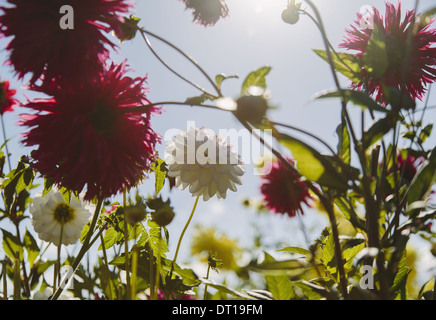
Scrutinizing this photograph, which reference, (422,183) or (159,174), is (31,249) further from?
(422,183)

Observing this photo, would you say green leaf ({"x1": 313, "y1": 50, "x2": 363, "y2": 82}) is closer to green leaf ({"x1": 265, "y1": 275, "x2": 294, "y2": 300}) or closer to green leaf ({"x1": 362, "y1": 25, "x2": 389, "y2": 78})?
green leaf ({"x1": 362, "y1": 25, "x2": 389, "y2": 78})

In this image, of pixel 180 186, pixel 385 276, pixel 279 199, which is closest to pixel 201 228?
pixel 279 199

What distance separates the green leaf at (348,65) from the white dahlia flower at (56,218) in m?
0.58

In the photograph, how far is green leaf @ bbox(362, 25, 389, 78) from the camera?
474mm

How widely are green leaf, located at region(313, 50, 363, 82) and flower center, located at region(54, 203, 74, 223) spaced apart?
2.06 feet

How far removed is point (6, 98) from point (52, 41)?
1.40ft

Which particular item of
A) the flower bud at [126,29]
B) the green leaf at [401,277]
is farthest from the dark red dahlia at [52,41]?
the green leaf at [401,277]

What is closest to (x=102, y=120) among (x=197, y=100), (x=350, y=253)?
(x=197, y=100)

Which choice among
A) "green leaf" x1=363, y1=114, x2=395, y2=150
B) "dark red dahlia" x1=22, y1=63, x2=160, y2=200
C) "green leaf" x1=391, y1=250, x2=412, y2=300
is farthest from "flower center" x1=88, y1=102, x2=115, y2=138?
"green leaf" x1=391, y1=250, x2=412, y2=300

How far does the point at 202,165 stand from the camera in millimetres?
673

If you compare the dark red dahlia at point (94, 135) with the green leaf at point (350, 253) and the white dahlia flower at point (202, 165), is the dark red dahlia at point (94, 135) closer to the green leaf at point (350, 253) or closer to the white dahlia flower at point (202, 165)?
the white dahlia flower at point (202, 165)

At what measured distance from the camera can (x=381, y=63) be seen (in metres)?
0.47
